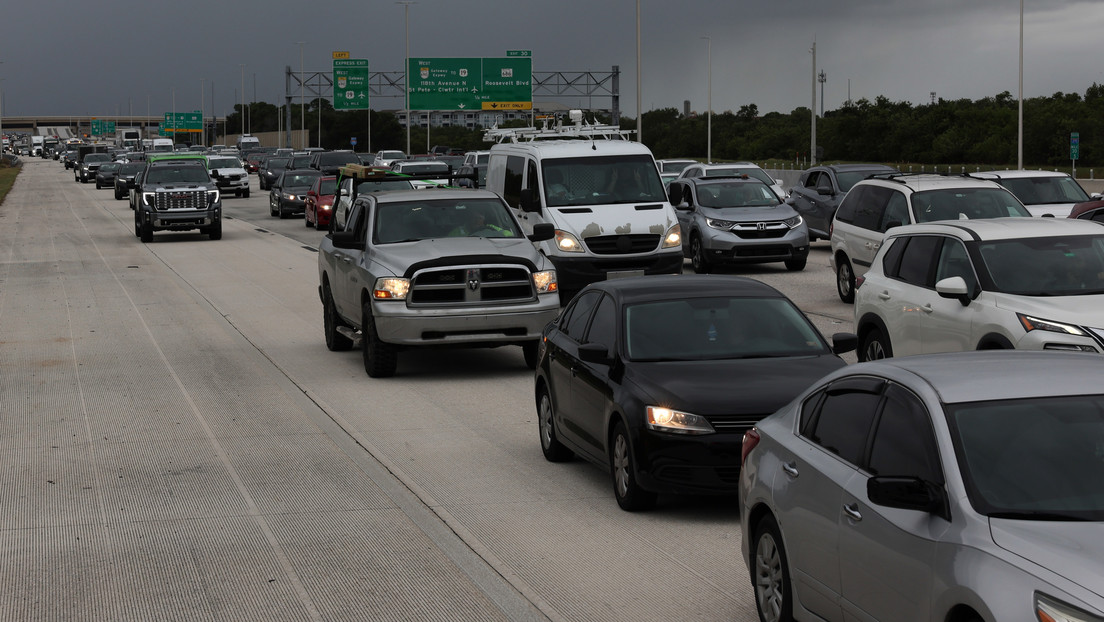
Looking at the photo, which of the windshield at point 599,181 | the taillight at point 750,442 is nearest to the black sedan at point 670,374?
the taillight at point 750,442

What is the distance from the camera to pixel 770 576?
650 cm

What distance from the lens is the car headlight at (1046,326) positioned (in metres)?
10.9

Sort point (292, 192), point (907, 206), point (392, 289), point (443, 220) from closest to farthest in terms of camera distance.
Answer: point (392, 289), point (443, 220), point (907, 206), point (292, 192)

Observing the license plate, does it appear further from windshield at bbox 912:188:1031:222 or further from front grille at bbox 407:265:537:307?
front grille at bbox 407:265:537:307

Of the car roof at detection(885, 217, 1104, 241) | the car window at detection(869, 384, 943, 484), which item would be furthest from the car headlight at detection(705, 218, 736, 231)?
the car window at detection(869, 384, 943, 484)

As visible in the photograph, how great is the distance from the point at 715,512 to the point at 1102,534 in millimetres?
4662

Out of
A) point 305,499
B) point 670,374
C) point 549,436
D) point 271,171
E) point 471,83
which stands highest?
point 471,83

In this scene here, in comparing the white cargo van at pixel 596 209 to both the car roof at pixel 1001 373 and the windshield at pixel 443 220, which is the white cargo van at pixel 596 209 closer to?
the windshield at pixel 443 220

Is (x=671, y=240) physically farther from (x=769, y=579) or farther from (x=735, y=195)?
(x=769, y=579)

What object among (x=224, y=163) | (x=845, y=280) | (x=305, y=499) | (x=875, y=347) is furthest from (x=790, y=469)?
(x=224, y=163)

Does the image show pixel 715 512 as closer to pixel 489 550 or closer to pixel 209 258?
pixel 489 550

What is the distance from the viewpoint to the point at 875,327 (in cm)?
1363

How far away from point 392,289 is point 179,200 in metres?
24.1

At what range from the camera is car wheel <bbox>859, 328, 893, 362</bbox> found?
13305 mm
